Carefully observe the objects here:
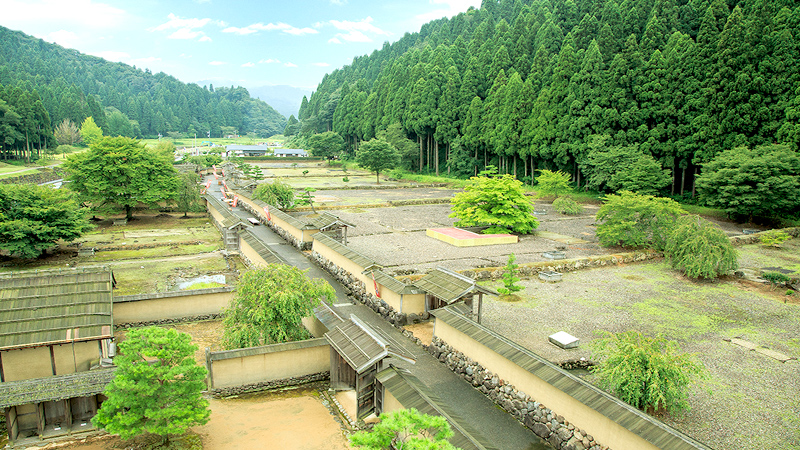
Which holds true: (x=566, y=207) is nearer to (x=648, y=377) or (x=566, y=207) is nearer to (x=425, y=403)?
(x=648, y=377)

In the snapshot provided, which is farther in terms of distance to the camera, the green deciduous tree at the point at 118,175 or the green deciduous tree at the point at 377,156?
the green deciduous tree at the point at 377,156

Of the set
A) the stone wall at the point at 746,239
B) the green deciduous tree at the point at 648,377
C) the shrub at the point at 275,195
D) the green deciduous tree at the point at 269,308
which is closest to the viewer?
the green deciduous tree at the point at 648,377

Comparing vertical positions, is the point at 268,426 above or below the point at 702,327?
below

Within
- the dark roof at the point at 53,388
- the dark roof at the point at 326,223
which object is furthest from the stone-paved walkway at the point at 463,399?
the dark roof at the point at 326,223

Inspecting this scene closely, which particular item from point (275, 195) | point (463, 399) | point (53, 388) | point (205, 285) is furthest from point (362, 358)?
point (275, 195)

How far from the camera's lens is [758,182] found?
28141 mm

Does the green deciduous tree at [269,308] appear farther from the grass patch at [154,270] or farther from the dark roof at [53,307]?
the grass patch at [154,270]

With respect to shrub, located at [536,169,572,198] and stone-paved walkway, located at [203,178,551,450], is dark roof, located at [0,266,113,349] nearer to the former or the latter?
stone-paved walkway, located at [203,178,551,450]

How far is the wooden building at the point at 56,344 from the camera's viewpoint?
9.09 m

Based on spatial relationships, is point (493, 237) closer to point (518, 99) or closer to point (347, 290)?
point (347, 290)

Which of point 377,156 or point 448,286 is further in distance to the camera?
point 377,156

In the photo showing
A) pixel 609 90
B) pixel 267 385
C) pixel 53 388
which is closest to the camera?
pixel 53 388

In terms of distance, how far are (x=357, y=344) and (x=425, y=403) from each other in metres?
2.14

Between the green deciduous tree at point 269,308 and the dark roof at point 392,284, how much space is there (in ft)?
10.2
